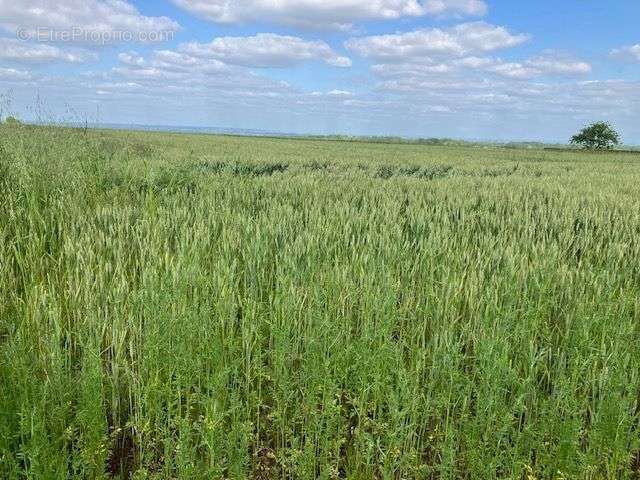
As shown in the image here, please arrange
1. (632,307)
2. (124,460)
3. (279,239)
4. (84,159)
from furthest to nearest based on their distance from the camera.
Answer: (84,159) < (279,239) < (632,307) < (124,460)

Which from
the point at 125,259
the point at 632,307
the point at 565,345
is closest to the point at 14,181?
the point at 125,259

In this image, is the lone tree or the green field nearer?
the green field

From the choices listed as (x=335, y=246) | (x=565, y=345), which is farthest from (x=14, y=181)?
(x=565, y=345)

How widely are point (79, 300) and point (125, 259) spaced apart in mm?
985

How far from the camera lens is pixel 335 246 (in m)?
3.86

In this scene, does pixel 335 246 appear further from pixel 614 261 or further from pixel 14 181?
pixel 14 181

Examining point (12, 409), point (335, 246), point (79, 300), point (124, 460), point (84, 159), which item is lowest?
point (124, 460)

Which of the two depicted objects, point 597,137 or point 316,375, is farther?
point 597,137

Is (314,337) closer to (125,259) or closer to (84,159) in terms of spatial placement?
(125,259)

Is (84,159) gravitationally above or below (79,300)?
above

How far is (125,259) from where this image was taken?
403cm

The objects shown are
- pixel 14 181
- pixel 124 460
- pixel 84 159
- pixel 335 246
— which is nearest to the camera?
pixel 124 460

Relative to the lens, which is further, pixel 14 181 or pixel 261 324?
pixel 14 181

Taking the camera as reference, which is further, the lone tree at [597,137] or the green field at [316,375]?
the lone tree at [597,137]
